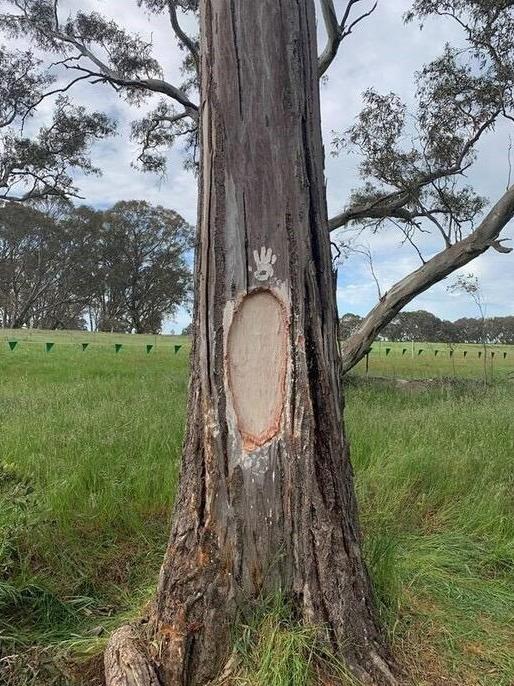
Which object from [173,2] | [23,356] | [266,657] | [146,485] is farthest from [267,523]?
[23,356]

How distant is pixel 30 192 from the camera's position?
17375 mm

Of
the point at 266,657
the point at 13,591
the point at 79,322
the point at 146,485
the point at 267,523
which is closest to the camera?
the point at 266,657

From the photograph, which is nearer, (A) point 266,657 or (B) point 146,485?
(A) point 266,657

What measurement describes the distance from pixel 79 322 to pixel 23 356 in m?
29.1

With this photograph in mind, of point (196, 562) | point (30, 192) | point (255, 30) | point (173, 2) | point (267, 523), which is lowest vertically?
point (196, 562)

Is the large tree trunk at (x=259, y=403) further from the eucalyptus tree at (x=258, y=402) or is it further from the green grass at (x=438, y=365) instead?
the green grass at (x=438, y=365)

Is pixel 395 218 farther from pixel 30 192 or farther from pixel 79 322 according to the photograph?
pixel 79 322

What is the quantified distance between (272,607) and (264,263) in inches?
40.8

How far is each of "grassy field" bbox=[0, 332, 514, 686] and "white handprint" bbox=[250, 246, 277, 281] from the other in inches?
39.8

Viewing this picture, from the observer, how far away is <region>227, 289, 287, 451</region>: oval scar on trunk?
5.76 ft

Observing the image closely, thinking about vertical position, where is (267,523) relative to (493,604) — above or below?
above

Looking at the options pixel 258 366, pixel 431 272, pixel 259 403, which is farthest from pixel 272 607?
pixel 431 272

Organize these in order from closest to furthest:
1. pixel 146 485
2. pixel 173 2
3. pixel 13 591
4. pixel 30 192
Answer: pixel 13 591
pixel 146 485
pixel 173 2
pixel 30 192

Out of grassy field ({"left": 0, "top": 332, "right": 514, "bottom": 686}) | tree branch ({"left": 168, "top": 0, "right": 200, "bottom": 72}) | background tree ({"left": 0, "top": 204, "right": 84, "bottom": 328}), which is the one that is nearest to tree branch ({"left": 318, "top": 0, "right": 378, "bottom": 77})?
tree branch ({"left": 168, "top": 0, "right": 200, "bottom": 72})
